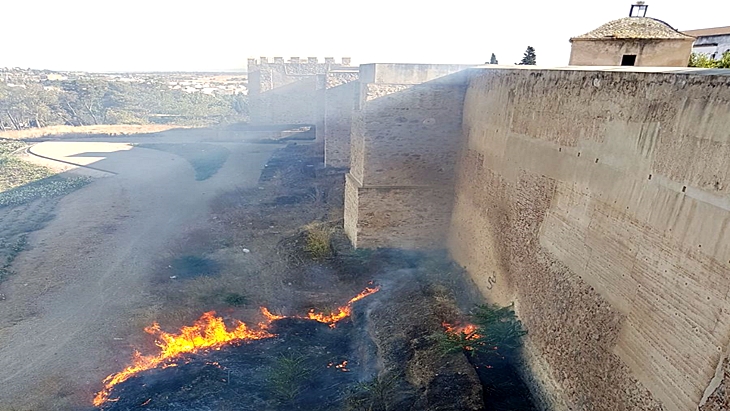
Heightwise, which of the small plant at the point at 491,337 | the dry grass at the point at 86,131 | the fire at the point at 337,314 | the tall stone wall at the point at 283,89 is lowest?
the dry grass at the point at 86,131

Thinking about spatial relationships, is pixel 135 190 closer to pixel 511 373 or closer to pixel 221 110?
pixel 511 373

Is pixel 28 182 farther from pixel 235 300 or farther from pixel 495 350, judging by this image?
pixel 495 350

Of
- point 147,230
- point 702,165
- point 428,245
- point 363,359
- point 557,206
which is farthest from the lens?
point 147,230

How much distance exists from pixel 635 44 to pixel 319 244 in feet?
28.0

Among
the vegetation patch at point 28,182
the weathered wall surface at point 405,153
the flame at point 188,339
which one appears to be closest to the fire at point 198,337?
the flame at point 188,339

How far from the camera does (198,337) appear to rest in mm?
A: 9133

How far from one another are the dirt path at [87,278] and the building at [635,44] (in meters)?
11.3

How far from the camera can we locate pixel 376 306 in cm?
973

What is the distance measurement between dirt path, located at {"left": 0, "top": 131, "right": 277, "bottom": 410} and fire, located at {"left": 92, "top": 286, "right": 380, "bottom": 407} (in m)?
0.45

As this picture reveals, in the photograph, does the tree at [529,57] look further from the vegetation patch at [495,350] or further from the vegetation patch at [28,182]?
the vegetation patch at [28,182]

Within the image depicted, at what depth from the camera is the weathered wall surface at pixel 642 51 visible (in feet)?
31.7

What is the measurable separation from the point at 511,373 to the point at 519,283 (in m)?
1.40

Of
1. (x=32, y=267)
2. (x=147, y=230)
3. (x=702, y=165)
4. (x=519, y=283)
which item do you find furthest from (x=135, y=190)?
(x=702, y=165)

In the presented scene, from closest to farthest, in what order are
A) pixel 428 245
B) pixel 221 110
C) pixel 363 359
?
pixel 363 359
pixel 428 245
pixel 221 110
